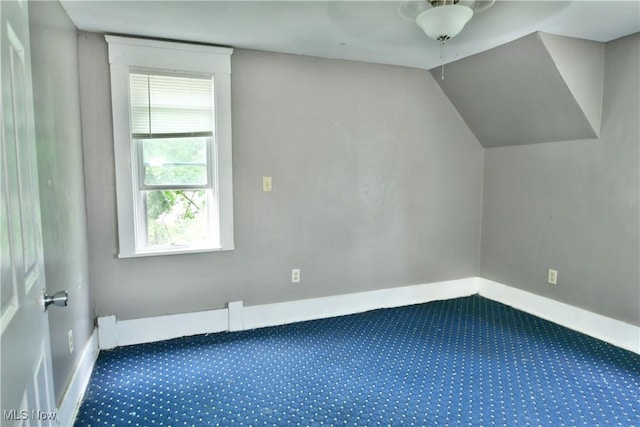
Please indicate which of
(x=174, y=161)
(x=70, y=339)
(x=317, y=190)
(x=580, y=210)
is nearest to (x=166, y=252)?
(x=174, y=161)

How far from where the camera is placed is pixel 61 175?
2057mm

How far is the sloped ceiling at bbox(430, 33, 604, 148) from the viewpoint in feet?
9.05

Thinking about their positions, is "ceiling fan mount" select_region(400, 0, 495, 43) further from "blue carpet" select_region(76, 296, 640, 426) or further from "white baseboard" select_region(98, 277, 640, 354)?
"white baseboard" select_region(98, 277, 640, 354)

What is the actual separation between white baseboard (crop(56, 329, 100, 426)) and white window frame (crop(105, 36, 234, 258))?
0.64 m

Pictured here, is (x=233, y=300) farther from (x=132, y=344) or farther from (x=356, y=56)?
(x=356, y=56)

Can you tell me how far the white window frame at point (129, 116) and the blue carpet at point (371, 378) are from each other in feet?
2.60

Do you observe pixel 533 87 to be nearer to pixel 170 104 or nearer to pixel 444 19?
pixel 444 19

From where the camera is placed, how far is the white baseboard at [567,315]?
110 inches

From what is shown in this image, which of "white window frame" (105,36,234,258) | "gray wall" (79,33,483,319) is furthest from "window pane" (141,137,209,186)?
"gray wall" (79,33,483,319)

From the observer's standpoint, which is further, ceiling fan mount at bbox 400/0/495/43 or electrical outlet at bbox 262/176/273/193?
electrical outlet at bbox 262/176/273/193

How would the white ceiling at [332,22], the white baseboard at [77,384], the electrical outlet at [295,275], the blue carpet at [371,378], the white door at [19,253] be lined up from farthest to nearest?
the electrical outlet at [295,275], the white ceiling at [332,22], the blue carpet at [371,378], the white baseboard at [77,384], the white door at [19,253]

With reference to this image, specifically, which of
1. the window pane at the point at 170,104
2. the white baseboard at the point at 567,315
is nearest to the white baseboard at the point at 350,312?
the white baseboard at the point at 567,315

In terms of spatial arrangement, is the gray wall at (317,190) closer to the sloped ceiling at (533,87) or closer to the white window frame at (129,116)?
the white window frame at (129,116)

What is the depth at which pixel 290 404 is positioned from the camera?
6.89 ft
